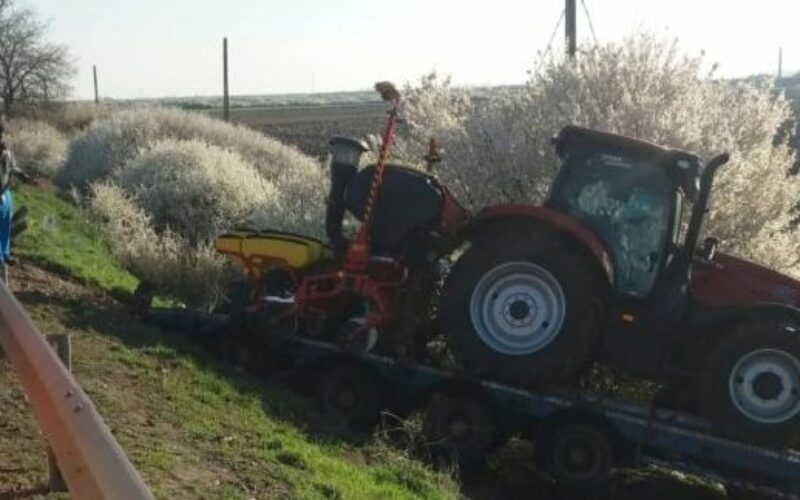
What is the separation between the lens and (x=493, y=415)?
8.49 metres

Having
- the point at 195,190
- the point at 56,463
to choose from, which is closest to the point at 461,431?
the point at 56,463

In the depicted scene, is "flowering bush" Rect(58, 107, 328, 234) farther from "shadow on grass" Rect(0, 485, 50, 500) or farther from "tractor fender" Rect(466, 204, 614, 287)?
"shadow on grass" Rect(0, 485, 50, 500)

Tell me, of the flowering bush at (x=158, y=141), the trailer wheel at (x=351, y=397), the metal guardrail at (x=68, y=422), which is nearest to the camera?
the metal guardrail at (x=68, y=422)

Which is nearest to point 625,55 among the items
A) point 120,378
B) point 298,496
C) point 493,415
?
point 493,415

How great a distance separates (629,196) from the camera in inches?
334

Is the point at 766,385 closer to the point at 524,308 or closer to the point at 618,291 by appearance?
the point at 618,291

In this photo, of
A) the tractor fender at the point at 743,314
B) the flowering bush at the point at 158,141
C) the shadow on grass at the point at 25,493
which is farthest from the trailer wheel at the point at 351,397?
the flowering bush at the point at 158,141

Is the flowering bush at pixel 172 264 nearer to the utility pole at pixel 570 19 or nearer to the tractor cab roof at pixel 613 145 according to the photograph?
the tractor cab roof at pixel 613 145

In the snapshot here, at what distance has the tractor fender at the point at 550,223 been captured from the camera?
8305 mm

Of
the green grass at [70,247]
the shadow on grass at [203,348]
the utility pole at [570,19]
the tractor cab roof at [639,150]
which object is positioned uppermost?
the utility pole at [570,19]

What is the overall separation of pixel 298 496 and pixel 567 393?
2999 mm

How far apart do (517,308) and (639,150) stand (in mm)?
1621

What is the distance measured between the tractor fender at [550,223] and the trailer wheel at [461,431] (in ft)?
4.58

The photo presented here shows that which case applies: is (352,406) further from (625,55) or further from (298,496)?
Result: (625,55)
